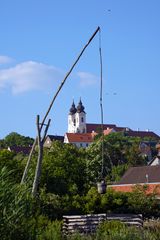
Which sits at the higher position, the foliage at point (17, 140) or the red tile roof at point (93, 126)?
the red tile roof at point (93, 126)

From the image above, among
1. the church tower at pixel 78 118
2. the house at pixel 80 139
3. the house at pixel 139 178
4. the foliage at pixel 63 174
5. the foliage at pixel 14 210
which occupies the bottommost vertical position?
the foliage at pixel 14 210

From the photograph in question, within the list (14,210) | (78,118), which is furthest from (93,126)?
(14,210)

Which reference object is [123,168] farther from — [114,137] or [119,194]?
[119,194]

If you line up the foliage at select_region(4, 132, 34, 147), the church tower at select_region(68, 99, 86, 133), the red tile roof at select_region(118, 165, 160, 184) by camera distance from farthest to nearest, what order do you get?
the church tower at select_region(68, 99, 86, 133) < the foliage at select_region(4, 132, 34, 147) < the red tile roof at select_region(118, 165, 160, 184)

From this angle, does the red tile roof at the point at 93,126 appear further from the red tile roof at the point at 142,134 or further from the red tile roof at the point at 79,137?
the red tile roof at the point at 79,137

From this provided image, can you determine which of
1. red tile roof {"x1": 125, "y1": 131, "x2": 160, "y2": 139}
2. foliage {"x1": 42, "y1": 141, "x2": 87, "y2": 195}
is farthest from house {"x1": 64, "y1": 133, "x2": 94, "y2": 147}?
foliage {"x1": 42, "y1": 141, "x2": 87, "y2": 195}

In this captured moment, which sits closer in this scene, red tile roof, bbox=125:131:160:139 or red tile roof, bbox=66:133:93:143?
red tile roof, bbox=66:133:93:143

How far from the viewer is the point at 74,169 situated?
3697 centimetres

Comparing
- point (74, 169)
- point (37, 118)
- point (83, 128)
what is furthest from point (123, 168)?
point (83, 128)

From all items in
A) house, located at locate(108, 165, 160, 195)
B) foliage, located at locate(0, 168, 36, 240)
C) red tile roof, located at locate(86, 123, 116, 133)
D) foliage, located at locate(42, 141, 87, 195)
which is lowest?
foliage, located at locate(0, 168, 36, 240)

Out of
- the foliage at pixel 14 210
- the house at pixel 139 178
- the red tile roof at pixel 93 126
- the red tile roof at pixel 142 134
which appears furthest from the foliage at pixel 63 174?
the red tile roof at pixel 93 126

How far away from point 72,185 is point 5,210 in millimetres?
23530

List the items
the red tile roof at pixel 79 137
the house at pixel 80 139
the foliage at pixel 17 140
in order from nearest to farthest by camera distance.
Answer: the foliage at pixel 17 140
the house at pixel 80 139
the red tile roof at pixel 79 137

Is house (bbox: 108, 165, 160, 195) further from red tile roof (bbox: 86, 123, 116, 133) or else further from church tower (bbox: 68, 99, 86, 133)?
church tower (bbox: 68, 99, 86, 133)
